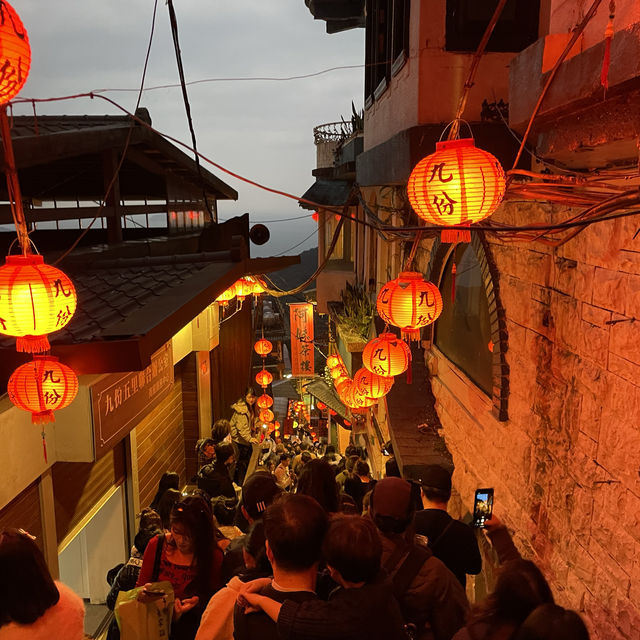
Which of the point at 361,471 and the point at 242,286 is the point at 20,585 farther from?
the point at 242,286

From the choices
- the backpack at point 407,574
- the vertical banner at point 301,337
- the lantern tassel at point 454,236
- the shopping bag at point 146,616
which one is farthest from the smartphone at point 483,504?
the vertical banner at point 301,337

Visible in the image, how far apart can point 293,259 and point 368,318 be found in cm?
280

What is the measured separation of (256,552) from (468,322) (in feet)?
18.1

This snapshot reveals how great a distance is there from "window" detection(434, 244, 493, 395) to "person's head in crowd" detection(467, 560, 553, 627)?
4.26 m

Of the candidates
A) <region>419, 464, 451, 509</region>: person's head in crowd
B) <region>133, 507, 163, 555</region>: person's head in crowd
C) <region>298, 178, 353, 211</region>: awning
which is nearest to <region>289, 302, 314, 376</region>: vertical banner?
<region>298, 178, 353, 211</region>: awning

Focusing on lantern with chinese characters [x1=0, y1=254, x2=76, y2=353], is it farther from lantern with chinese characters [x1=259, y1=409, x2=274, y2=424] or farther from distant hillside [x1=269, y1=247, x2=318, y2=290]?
distant hillside [x1=269, y1=247, x2=318, y2=290]

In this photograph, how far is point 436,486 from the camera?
4426mm

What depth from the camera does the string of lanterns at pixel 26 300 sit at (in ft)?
12.3

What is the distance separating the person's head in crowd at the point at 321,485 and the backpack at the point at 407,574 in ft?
2.76

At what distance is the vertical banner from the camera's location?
73.8ft

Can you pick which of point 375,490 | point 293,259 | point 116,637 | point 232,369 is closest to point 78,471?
point 116,637

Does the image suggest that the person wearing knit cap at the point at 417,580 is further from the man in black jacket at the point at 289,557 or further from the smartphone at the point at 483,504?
the smartphone at the point at 483,504

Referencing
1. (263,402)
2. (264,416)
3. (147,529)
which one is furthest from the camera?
(264,416)

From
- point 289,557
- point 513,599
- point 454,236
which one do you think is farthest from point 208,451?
point 513,599
